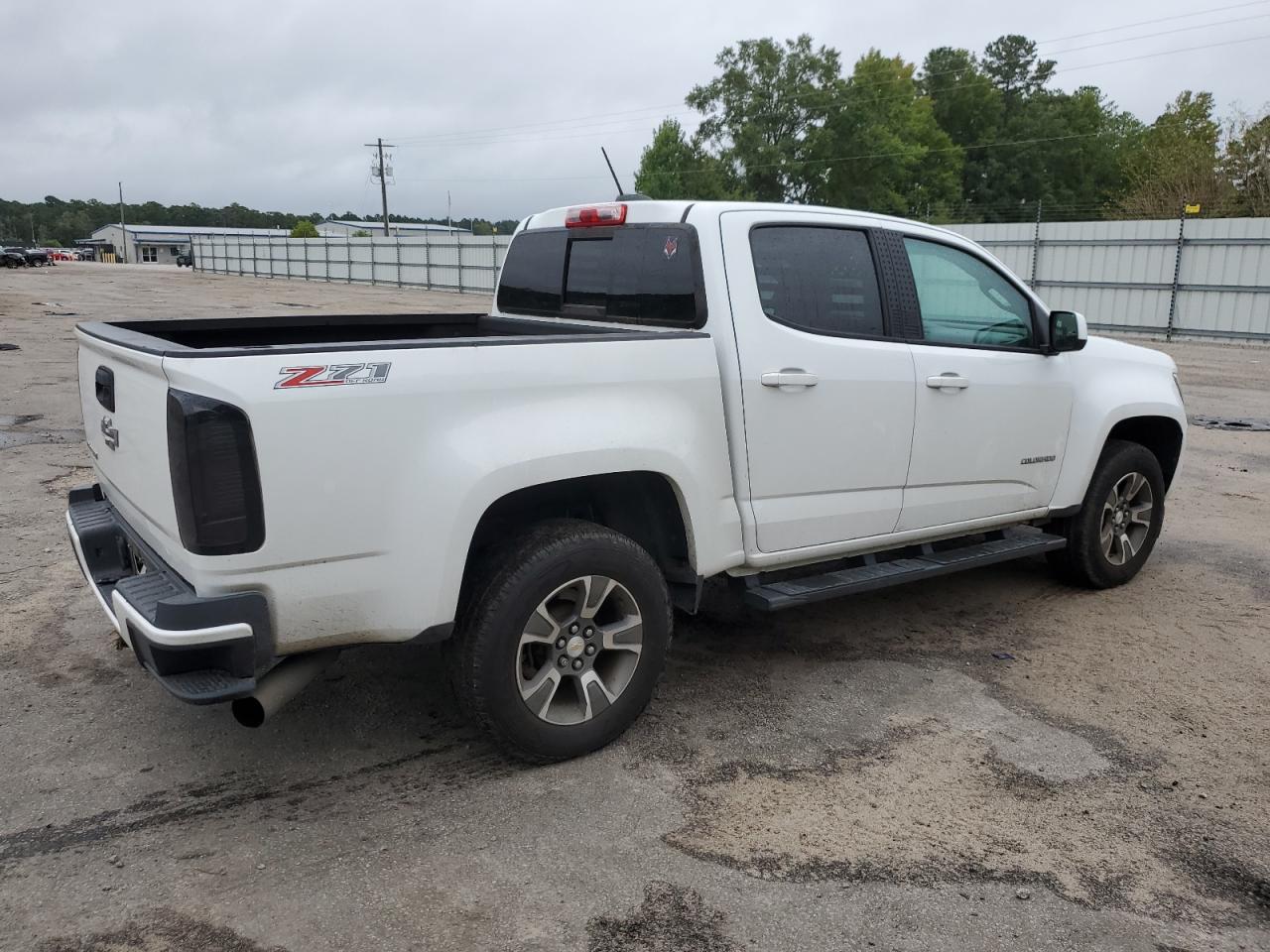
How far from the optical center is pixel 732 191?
62625mm

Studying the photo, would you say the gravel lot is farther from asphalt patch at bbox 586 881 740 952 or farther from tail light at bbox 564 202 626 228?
tail light at bbox 564 202 626 228

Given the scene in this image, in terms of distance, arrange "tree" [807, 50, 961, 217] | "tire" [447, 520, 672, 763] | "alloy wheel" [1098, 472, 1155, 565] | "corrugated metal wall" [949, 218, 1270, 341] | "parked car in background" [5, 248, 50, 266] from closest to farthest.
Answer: "tire" [447, 520, 672, 763] → "alloy wheel" [1098, 472, 1155, 565] → "corrugated metal wall" [949, 218, 1270, 341] → "parked car in background" [5, 248, 50, 266] → "tree" [807, 50, 961, 217]

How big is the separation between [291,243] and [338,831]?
53354mm

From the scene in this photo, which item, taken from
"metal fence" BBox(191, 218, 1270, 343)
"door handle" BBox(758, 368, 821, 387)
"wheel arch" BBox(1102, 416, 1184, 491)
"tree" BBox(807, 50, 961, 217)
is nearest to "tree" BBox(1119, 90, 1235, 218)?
"metal fence" BBox(191, 218, 1270, 343)

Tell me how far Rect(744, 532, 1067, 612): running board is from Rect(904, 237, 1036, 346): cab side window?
95 cm

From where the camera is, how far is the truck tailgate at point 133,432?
2.93m

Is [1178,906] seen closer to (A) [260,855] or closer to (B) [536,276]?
(A) [260,855]

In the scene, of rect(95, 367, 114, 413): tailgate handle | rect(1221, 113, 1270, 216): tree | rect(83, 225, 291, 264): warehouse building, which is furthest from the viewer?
rect(83, 225, 291, 264): warehouse building

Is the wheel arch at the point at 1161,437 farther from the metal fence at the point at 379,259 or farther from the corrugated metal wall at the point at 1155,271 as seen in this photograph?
the metal fence at the point at 379,259

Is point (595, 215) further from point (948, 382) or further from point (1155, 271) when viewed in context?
point (1155, 271)

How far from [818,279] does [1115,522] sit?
7.98 feet

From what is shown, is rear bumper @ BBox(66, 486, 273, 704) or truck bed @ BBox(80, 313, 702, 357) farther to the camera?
truck bed @ BBox(80, 313, 702, 357)

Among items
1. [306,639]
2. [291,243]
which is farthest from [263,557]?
[291,243]

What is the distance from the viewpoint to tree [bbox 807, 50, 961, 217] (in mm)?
62656
